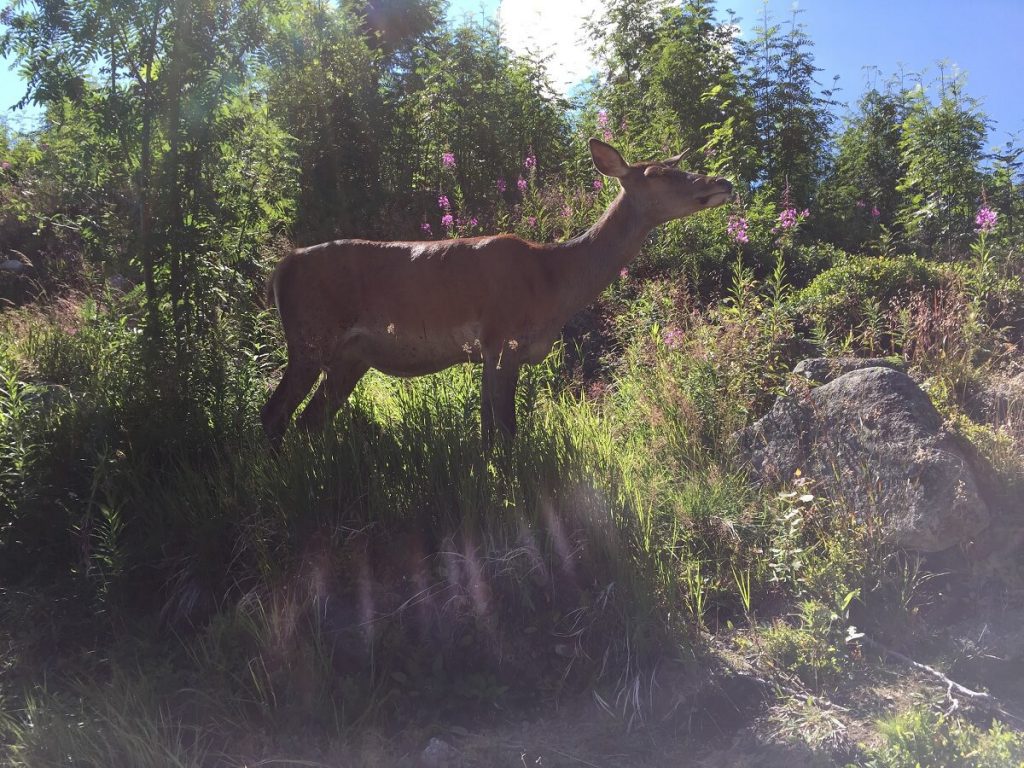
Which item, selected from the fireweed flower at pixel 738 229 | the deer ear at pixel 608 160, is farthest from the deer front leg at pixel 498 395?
the fireweed flower at pixel 738 229

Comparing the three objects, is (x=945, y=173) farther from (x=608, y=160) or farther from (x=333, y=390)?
(x=333, y=390)

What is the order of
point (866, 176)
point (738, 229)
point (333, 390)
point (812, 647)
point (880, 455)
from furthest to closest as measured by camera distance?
point (866, 176) < point (738, 229) < point (333, 390) < point (880, 455) < point (812, 647)

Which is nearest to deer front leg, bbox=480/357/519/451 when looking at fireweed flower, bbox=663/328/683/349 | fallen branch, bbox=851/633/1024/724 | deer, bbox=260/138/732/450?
deer, bbox=260/138/732/450

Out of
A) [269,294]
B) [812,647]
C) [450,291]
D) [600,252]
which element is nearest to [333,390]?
[450,291]

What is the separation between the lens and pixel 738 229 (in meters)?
8.34

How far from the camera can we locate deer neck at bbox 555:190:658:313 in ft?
19.0

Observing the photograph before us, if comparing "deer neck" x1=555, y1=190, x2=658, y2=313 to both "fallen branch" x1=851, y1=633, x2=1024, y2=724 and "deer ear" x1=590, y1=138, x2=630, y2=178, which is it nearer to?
"deer ear" x1=590, y1=138, x2=630, y2=178

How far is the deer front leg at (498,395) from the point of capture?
5.30 meters

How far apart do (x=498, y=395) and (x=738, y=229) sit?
412 cm

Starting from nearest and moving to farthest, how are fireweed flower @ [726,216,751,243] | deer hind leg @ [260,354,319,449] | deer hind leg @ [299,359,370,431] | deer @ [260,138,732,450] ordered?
deer @ [260,138,732,450] < deer hind leg @ [260,354,319,449] < deer hind leg @ [299,359,370,431] < fireweed flower @ [726,216,751,243]

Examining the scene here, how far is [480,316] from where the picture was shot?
18.3 feet

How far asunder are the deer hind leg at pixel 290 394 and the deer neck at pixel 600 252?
1.84 meters

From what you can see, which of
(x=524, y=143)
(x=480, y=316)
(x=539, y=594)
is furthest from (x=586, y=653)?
(x=524, y=143)

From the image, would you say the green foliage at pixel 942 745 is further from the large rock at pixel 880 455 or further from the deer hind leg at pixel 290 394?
the deer hind leg at pixel 290 394
